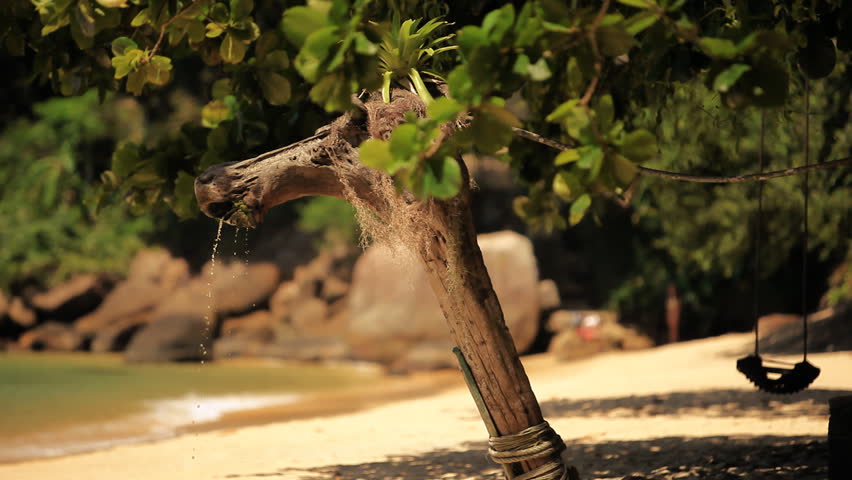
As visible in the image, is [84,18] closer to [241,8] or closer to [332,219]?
[241,8]

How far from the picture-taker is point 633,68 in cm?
528

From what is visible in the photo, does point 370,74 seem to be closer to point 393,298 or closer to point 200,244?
point 393,298

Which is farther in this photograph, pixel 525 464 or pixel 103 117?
pixel 103 117

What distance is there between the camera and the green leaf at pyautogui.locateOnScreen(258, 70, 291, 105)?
13.4 ft

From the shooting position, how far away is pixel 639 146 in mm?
2648

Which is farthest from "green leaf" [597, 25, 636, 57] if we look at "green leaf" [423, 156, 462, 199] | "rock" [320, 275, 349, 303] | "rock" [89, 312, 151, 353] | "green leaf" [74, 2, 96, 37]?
"rock" [320, 275, 349, 303]

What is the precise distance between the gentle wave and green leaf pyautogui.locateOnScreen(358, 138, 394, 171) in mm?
7323

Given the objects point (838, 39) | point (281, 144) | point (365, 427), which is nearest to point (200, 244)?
point (365, 427)

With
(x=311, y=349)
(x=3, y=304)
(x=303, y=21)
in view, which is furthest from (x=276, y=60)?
(x=3, y=304)

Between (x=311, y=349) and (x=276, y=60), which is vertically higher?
(x=276, y=60)

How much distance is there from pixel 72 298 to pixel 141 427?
1030 centimetres

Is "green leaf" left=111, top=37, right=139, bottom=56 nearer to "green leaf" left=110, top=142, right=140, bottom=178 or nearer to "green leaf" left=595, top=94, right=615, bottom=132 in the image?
"green leaf" left=110, top=142, right=140, bottom=178

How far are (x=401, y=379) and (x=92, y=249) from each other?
968 cm

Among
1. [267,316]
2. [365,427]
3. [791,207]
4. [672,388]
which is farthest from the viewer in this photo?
[267,316]
